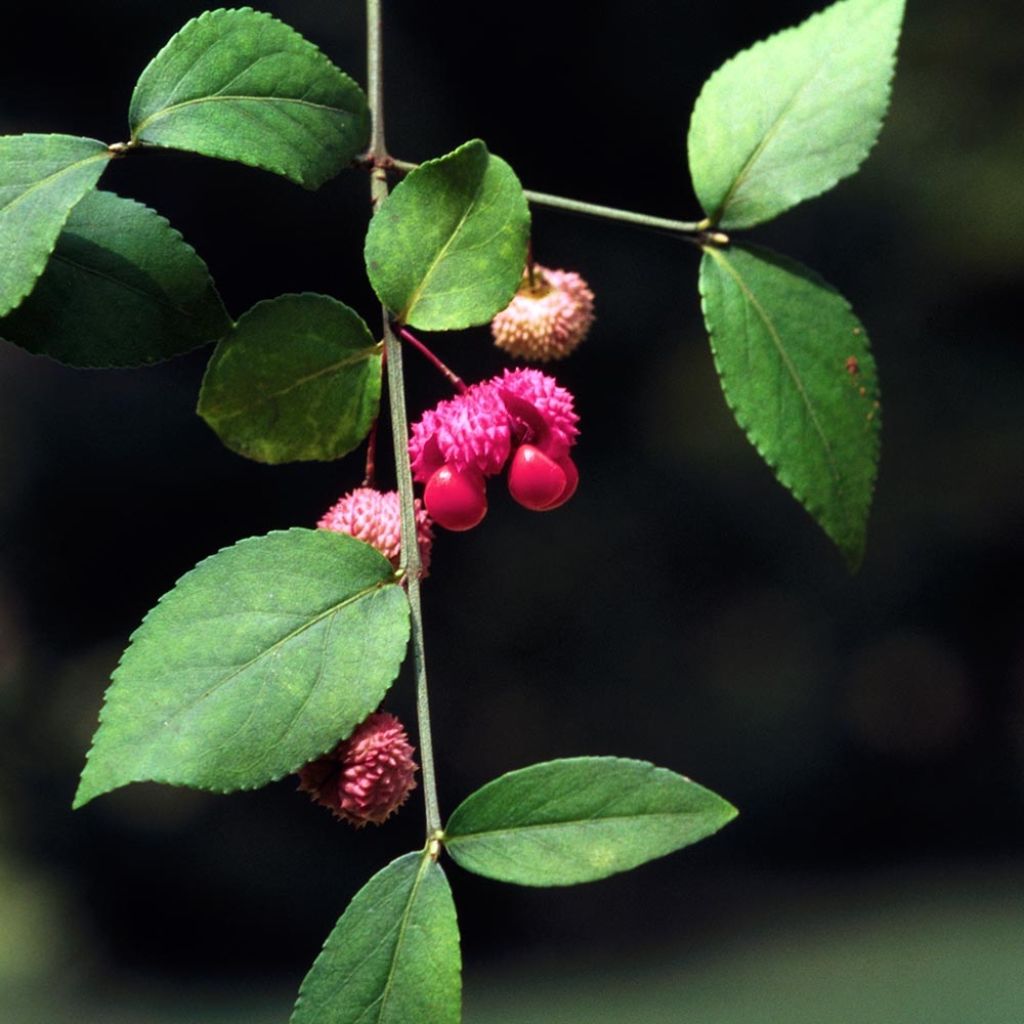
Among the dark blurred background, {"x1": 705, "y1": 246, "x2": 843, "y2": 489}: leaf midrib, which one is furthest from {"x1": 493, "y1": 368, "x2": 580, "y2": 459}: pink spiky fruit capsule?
the dark blurred background

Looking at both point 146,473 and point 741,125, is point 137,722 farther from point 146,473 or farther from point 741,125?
point 146,473

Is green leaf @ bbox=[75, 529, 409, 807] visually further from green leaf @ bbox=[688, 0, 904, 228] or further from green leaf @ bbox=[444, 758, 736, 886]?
green leaf @ bbox=[688, 0, 904, 228]

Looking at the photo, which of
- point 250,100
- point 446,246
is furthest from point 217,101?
point 446,246

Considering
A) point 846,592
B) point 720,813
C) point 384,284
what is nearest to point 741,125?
point 384,284

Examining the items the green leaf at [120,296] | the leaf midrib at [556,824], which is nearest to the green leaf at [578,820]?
the leaf midrib at [556,824]

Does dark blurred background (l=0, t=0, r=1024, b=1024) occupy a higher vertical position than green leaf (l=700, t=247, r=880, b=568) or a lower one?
higher

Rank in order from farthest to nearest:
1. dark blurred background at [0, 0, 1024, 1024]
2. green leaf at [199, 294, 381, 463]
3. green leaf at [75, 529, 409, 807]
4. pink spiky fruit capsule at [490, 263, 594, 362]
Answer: dark blurred background at [0, 0, 1024, 1024], pink spiky fruit capsule at [490, 263, 594, 362], green leaf at [199, 294, 381, 463], green leaf at [75, 529, 409, 807]

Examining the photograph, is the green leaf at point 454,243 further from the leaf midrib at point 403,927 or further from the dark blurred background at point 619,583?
the dark blurred background at point 619,583
